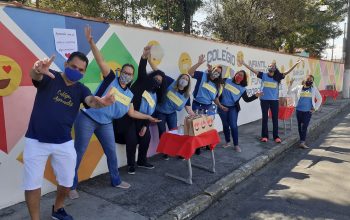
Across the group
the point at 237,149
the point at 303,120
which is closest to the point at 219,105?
the point at 237,149

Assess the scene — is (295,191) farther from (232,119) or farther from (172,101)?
(172,101)

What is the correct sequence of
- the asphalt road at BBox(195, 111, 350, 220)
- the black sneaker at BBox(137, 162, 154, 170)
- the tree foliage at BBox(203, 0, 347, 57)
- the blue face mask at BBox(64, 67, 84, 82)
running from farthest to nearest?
the tree foliage at BBox(203, 0, 347, 57) < the black sneaker at BBox(137, 162, 154, 170) < the asphalt road at BBox(195, 111, 350, 220) < the blue face mask at BBox(64, 67, 84, 82)

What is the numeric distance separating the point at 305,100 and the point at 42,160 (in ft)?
21.7

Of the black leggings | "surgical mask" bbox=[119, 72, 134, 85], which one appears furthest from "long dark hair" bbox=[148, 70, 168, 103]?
"surgical mask" bbox=[119, 72, 134, 85]

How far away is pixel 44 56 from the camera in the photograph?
15.0ft

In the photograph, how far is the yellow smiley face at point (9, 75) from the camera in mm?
4102

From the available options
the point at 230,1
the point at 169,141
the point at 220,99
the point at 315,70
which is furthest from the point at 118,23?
the point at 315,70

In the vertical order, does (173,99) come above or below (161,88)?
below

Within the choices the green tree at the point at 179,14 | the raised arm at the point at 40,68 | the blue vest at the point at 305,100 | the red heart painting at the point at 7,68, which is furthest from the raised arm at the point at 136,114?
the green tree at the point at 179,14

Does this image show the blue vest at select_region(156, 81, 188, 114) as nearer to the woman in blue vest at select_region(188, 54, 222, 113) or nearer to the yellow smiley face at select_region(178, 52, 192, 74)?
the woman in blue vest at select_region(188, 54, 222, 113)

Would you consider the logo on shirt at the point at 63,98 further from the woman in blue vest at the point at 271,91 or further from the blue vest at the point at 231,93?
the woman in blue vest at the point at 271,91

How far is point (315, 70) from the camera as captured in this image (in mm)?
18312

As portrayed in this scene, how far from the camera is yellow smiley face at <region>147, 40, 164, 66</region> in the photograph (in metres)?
6.60

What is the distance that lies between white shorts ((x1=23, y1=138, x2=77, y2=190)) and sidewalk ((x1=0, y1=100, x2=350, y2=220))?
0.74 metres
